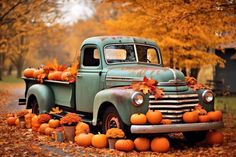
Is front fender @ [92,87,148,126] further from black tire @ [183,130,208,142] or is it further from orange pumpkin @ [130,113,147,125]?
black tire @ [183,130,208,142]

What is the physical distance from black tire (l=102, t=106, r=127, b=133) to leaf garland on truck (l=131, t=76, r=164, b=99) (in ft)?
2.40

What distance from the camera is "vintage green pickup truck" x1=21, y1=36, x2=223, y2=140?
8.00 meters

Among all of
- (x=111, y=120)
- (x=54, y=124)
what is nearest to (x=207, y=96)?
(x=111, y=120)

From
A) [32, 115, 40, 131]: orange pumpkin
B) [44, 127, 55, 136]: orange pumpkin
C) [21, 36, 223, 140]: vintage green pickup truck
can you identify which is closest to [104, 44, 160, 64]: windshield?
[21, 36, 223, 140]: vintage green pickup truck

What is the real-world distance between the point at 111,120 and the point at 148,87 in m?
1.15

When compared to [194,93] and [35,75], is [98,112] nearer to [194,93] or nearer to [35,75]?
[194,93]

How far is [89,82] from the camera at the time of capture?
952cm

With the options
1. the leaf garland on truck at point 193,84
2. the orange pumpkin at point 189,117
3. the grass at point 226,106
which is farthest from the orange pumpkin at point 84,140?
the grass at point 226,106

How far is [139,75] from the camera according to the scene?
28.1 feet

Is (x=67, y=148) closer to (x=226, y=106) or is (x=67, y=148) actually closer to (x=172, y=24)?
(x=172, y=24)

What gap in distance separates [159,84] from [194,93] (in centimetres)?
78

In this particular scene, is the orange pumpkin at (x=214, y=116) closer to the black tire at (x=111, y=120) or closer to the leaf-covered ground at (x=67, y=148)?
the leaf-covered ground at (x=67, y=148)

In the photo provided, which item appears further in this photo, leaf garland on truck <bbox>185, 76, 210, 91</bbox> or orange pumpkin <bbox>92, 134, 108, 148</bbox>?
leaf garland on truck <bbox>185, 76, 210, 91</bbox>

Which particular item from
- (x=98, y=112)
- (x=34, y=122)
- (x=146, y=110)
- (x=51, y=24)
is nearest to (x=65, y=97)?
(x=34, y=122)
